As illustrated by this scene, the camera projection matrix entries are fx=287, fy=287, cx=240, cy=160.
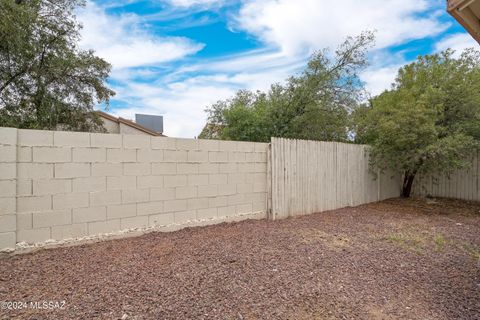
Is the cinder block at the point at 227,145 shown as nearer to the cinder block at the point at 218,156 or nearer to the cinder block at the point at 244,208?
the cinder block at the point at 218,156

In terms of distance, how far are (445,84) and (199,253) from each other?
27.0 feet

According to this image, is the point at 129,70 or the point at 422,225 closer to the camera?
the point at 422,225

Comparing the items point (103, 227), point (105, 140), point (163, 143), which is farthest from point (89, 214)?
point (163, 143)

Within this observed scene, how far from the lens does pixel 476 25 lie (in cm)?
280

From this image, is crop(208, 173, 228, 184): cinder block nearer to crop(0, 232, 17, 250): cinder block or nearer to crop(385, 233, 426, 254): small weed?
crop(0, 232, 17, 250): cinder block

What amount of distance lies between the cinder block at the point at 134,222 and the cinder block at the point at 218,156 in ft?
4.83

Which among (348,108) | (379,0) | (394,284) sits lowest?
(394,284)

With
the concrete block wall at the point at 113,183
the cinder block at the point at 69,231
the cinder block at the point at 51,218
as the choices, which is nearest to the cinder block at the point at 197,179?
the concrete block wall at the point at 113,183

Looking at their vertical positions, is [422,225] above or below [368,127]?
below

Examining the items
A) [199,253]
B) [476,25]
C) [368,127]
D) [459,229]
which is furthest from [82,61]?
[459,229]

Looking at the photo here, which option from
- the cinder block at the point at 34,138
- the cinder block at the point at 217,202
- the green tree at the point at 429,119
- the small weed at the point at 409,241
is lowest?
the small weed at the point at 409,241

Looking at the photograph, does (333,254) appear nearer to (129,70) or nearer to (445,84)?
(445,84)

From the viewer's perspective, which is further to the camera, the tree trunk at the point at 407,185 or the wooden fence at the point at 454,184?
the tree trunk at the point at 407,185

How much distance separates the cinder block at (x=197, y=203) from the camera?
4.79 meters
